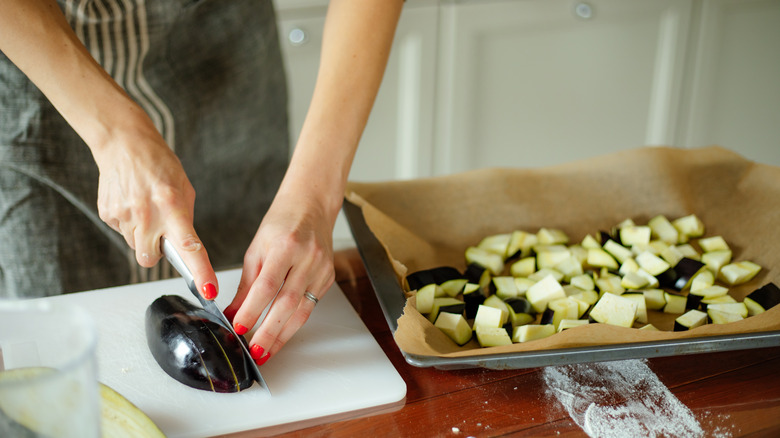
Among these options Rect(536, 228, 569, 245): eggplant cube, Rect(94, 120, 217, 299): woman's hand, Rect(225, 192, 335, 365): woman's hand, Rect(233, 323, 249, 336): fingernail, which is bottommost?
Rect(536, 228, 569, 245): eggplant cube

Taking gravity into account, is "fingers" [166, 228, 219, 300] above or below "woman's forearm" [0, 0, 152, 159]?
below

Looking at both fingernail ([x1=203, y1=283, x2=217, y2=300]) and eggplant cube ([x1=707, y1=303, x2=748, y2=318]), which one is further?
eggplant cube ([x1=707, y1=303, x2=748, y2=318])

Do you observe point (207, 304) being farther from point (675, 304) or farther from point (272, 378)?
point (675, 304)

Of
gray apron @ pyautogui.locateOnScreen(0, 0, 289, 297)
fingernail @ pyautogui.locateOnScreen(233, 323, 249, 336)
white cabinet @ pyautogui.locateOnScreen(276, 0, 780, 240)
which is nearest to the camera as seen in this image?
fingernail @ pyautogui.locateOnScreen(233, 323, 249, 336)

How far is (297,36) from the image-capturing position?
2.11 metres

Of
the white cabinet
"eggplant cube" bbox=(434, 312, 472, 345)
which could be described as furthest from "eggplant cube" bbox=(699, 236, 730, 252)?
the white cabinet

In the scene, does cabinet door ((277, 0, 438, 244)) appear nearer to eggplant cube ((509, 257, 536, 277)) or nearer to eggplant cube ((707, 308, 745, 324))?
eggplant cube ((509, 257, 536, 277))

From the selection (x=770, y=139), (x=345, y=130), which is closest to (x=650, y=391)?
(x=345, y=130)

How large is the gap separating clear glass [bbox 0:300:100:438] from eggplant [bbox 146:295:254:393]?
0.32 meters

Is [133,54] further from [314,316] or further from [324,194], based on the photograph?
[314,316]

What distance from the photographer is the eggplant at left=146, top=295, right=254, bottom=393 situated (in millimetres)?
810

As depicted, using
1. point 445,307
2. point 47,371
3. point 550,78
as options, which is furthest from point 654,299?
point 550,78

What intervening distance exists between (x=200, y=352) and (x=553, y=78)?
1983mm

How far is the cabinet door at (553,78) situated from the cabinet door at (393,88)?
67 millimetres
